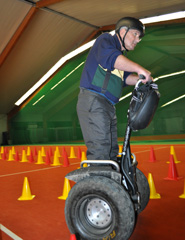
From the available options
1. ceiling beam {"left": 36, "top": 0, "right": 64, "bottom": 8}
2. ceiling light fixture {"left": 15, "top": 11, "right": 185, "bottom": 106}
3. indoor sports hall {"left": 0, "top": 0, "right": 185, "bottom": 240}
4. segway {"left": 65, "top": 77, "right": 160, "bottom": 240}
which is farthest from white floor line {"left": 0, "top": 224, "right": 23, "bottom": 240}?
ceiling light fixture {"left": 15, "top": 11, "right": 185, "bottom": 106}

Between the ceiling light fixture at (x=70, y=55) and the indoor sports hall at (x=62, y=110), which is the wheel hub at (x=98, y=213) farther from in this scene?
the ceiling light fixture at (x=70, y=55)

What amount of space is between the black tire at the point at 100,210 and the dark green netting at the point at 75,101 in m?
11.2

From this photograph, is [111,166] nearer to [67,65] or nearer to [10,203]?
[10,203]

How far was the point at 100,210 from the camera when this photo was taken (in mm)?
1997

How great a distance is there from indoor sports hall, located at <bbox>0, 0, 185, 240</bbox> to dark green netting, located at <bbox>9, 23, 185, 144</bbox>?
2.5 inches

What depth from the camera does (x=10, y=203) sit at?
334cm

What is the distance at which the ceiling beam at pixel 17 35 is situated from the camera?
997cm

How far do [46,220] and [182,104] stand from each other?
2129 cm

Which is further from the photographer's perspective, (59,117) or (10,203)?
(59,117)

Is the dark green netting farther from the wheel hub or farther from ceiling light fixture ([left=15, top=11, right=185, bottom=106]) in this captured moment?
the wheel hub

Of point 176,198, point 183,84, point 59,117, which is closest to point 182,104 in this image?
point 183,84

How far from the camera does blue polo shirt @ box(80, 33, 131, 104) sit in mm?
2123

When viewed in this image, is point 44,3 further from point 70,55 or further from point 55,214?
point 55,214

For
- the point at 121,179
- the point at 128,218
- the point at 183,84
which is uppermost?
the point at 183,84
